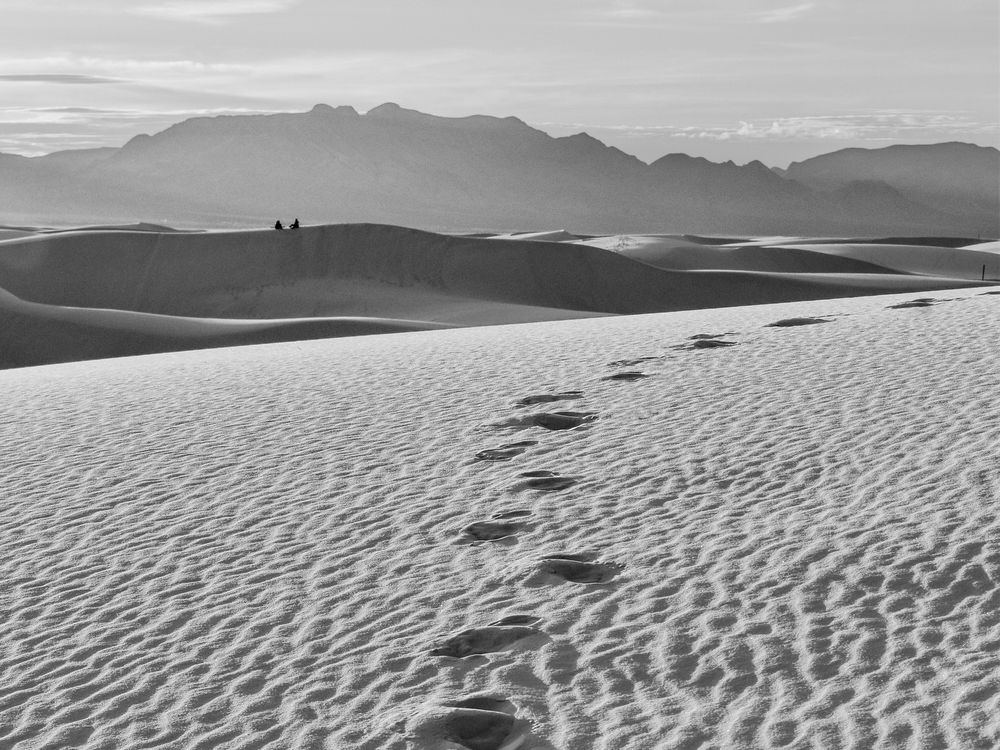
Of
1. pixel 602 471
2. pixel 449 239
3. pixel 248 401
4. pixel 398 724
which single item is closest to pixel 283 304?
pixel 449 239

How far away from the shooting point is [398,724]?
15.5 ft

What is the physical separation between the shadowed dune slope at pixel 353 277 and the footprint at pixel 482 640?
1274 inches

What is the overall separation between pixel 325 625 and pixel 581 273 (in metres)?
37.6

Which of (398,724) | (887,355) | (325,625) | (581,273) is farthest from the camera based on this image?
(581,273)

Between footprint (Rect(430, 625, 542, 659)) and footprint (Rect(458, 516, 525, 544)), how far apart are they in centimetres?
131

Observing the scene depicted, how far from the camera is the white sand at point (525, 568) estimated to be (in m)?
4.76

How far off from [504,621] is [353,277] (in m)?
36.2

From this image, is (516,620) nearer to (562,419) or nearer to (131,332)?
(562,419)

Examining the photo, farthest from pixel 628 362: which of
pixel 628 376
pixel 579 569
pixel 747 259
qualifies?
pixel 747 259

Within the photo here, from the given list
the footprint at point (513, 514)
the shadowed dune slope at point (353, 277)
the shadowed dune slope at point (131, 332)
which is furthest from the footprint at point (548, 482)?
the shadowed dune slope at point (353, 277)

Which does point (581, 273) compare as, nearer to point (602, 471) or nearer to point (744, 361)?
point (744, 361)

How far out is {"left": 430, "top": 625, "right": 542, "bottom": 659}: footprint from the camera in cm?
532

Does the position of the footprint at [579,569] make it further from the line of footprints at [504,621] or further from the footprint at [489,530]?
the footprint at [489,530]

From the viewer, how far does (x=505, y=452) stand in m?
8.77
